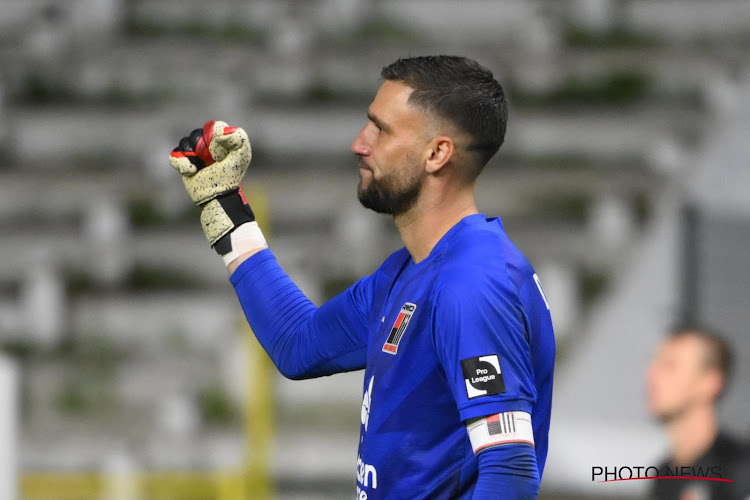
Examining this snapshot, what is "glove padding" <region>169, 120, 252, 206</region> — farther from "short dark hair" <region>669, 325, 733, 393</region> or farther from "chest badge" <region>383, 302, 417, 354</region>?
"short dark hair" <region>669, 325, 733, 393</region>

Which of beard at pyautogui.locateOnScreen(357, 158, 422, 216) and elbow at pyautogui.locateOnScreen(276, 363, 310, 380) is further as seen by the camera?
elbow at pyautogui.locateOnScreen(276, 363, 310, 380)

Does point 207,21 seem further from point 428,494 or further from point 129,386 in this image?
point 428,494

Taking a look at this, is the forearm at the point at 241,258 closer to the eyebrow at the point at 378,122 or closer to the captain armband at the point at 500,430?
the eyebrow at the point at 378,122

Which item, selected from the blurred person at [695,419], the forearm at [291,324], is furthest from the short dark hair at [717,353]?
the forearm at [291,324]

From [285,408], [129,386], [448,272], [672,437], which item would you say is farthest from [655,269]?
[448,272]

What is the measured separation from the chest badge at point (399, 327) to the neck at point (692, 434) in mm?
2032

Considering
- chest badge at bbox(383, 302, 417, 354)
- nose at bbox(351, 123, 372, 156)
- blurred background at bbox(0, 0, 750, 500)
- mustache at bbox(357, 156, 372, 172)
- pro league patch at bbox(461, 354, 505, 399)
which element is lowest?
pro league patch at bbox(461, 354, 505, 399)

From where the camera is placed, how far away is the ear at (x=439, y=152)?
1.51m

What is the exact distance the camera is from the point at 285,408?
493cm

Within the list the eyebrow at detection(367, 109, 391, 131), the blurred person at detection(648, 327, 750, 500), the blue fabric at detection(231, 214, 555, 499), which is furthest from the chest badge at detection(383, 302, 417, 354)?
the blurred person at detection(648, 327, 750, 500)

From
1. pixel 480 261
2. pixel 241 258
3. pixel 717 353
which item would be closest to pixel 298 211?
pixel 717 353

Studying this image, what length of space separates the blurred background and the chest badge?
81.3 inches

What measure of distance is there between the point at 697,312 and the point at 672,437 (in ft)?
1.31

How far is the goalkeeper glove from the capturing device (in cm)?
175
